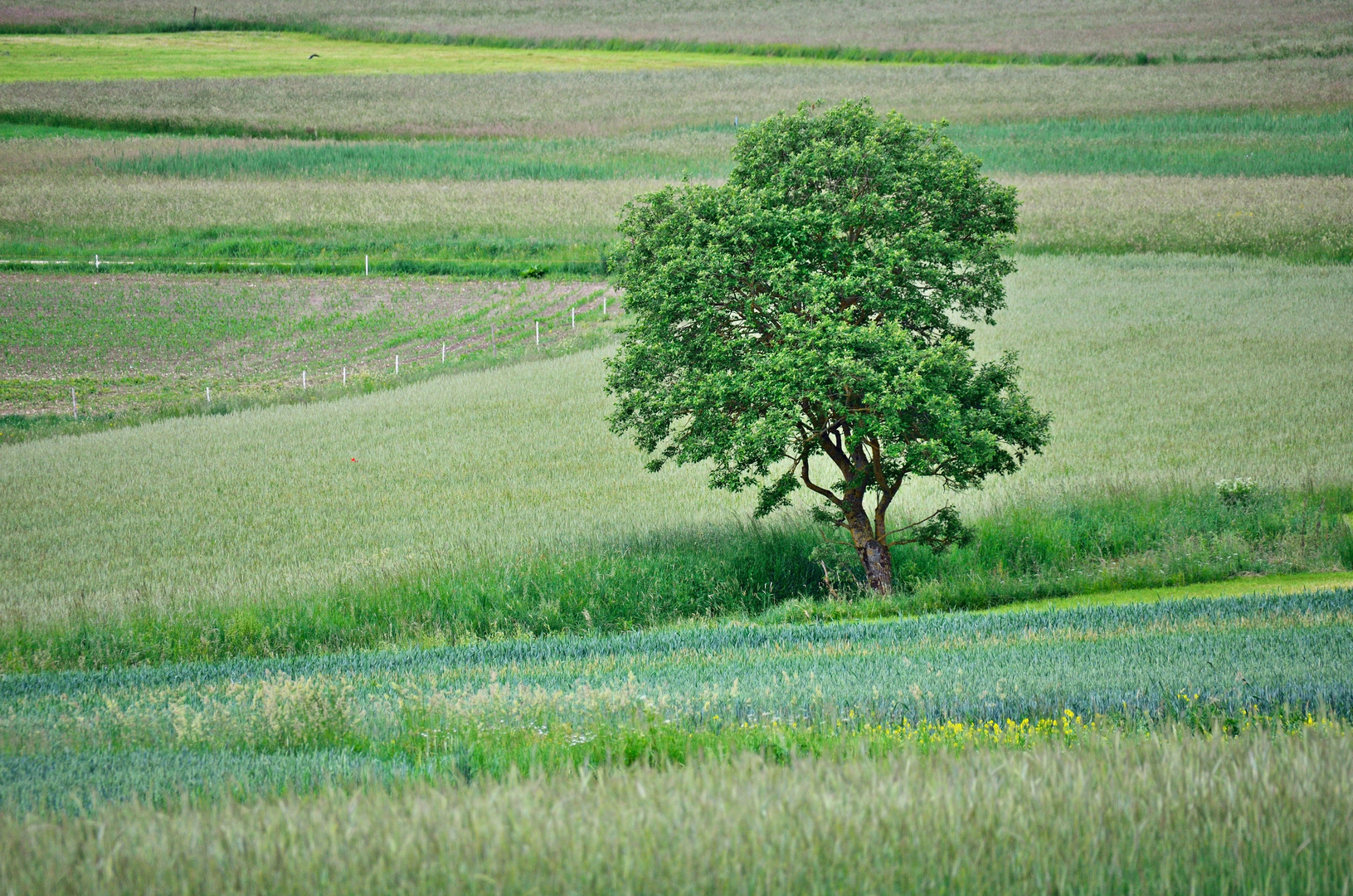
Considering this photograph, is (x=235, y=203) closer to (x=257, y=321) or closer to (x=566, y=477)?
(x=257, y=321)

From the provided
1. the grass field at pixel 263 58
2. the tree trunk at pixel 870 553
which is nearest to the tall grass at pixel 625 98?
the grass field at pixel 263 58

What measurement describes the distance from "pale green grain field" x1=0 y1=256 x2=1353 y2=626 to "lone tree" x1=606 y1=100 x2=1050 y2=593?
309 cm

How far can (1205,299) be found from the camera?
120 ft

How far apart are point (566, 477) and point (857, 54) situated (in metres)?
89.1

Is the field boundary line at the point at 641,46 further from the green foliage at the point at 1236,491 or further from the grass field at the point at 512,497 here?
the green foliage at the point at 1236,491

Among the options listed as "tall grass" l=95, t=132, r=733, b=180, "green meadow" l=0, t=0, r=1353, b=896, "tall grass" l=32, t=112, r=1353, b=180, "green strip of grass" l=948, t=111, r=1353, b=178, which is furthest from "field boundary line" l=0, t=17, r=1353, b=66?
"tall grass" l=95, t=132, r=733, b=180

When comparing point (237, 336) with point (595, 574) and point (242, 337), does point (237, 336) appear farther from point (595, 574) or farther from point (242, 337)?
point (595, 574)

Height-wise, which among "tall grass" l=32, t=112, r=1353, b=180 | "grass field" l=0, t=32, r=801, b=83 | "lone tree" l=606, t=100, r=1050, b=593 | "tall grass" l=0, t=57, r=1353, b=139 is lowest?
"lone tree" l=606, t=100, r=1050, b=593

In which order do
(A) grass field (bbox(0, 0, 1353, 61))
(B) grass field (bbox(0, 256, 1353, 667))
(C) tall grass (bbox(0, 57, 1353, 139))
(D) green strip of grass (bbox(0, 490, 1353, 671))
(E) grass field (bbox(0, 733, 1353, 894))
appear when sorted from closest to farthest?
1. (E) grass field (bbox(0, 733, 1353, 894))
2. (D) green strip of grass (bbox(0, 490, 1353, 671))
3. (B) grass field (bbox(0, 256, 1353, 667))
4. (C) tall grass (bbox(0, 57, 1353, 139))
5. (A) grass field (bbox(0, 0, 1353, 61))

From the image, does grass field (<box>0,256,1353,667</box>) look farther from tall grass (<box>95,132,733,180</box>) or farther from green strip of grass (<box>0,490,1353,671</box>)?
tall grass (<box>95,132,733,180</box>)

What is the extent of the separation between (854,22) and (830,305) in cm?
10699

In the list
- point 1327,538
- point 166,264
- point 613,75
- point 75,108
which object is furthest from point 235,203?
point 1327,538

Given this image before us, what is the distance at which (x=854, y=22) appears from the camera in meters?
112

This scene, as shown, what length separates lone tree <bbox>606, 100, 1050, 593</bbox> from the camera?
15.0 meters
